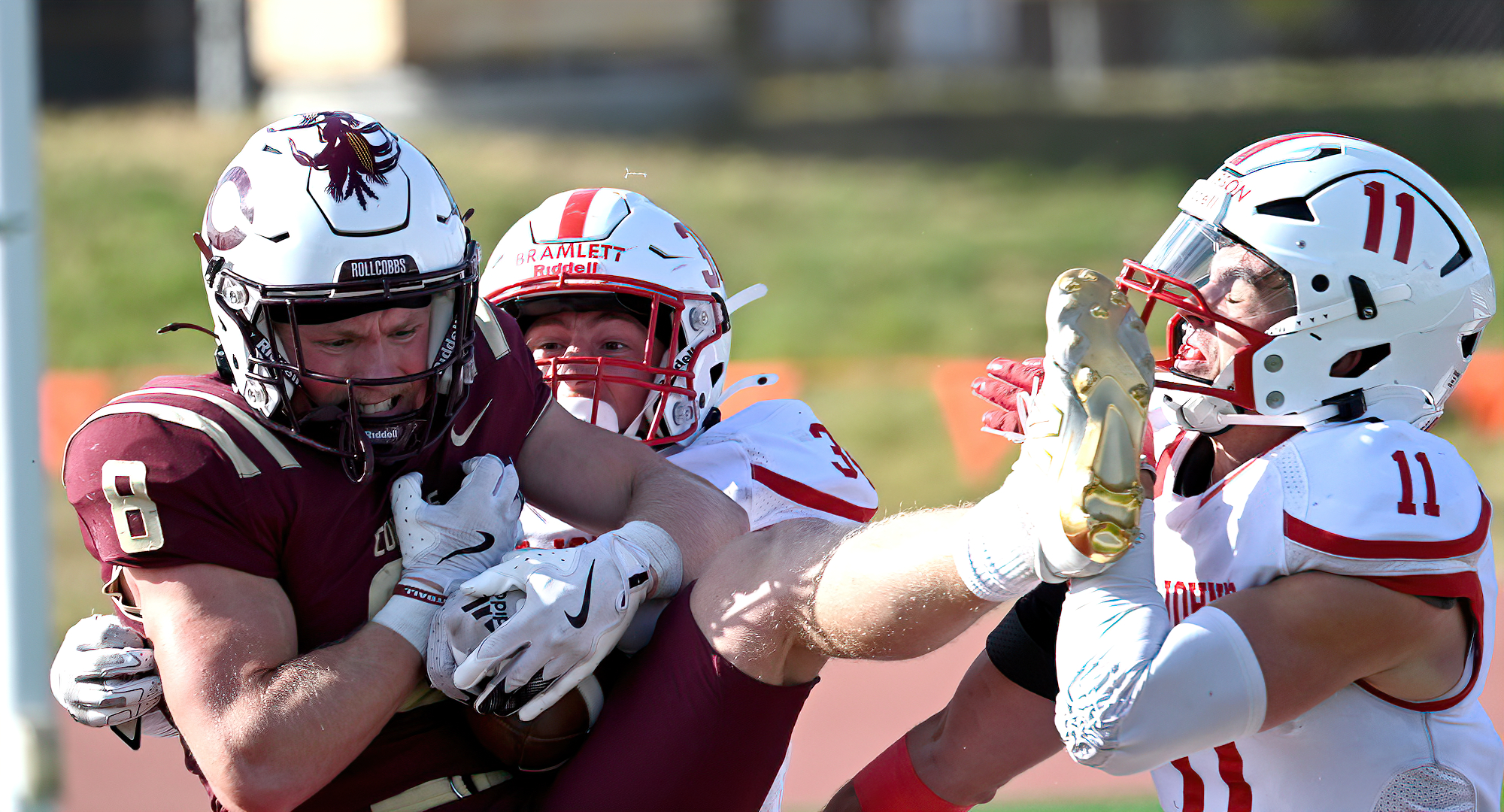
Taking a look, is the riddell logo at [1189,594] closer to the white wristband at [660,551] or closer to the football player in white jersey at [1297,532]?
the football player in white jersey at [1297,532]

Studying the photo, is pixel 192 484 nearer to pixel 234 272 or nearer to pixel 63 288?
pixel 234 272

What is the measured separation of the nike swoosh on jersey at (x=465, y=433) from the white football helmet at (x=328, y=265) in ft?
0.25

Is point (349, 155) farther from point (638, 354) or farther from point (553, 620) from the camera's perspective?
point (638, 354)

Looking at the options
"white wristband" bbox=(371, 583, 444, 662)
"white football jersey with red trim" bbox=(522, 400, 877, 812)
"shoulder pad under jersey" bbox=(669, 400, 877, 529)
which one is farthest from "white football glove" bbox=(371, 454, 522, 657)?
"shoulder pad under jersey" bbox=(669, 400, 877, 529)

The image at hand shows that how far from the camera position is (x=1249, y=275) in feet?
8.66

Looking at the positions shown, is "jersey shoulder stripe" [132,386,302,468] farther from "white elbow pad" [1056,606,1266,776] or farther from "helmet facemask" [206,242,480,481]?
"white elbow pad" [1056,606,1266,776]

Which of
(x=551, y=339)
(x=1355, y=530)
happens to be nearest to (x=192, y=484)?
(x=551, y=339)

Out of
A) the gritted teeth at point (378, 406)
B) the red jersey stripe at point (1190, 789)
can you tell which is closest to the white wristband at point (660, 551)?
the gritted teeth at point (378, 406)

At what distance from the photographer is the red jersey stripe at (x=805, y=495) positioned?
126 inches

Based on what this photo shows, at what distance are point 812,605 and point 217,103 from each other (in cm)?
1554

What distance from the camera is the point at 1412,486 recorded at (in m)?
2.32

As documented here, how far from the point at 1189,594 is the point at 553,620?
110 centimetres

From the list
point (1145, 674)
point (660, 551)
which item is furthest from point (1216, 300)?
point (660, 551)

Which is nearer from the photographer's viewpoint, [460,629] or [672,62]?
[460,629]
